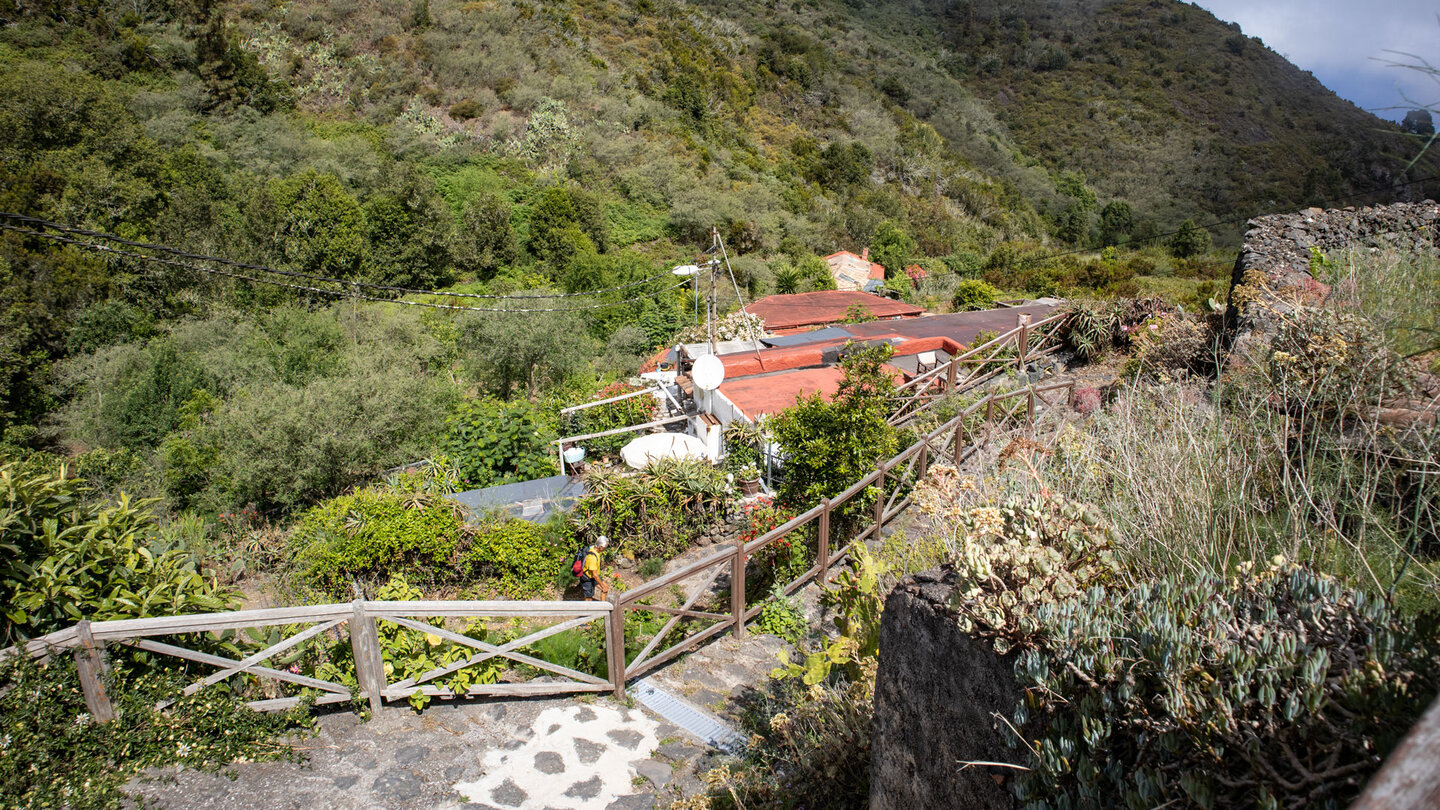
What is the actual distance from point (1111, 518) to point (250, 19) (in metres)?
50.7

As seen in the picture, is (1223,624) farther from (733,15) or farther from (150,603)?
(733,15)

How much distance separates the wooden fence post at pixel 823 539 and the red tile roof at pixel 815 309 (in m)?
11.3

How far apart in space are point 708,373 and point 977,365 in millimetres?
4590

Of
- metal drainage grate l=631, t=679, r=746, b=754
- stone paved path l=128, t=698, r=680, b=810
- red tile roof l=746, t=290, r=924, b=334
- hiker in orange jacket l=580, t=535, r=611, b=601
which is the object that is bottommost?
hiker in orange jacket l=580, t=535, r=611, b=601

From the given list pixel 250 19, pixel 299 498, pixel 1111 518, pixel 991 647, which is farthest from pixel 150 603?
pixel 250 19

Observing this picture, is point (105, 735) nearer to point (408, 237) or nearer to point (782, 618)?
point (782, 618)

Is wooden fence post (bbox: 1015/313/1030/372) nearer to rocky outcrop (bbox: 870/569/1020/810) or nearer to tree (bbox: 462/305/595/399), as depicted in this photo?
rocky outcrop (bbox: 870/569/1020/810)

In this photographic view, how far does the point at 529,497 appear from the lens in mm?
11211

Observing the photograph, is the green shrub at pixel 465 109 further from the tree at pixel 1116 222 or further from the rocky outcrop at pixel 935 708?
the rocky outcrop at pixel 935 708

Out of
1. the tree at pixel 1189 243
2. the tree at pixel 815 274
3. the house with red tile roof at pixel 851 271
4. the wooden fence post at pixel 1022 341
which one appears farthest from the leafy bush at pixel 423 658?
the tree at pixel 1189 243

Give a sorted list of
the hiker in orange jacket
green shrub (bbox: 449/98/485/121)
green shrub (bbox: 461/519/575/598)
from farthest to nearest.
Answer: green shrub (bbox: 449/98/485/121), green shrub (bbox: 461/519/575/598), the hiker in orange jacket

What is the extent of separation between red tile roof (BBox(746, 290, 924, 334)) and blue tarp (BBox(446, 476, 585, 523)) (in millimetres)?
7916

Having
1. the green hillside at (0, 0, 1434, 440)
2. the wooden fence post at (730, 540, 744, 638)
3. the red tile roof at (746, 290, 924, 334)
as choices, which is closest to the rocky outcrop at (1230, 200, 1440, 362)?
the green hillside at (0, 0, 1434, 440)

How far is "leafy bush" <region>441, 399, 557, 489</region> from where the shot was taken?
1218cm
